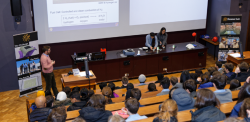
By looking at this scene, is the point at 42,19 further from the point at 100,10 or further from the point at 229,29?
the point at 229,29

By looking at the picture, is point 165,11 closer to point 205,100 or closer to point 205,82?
point 205,82

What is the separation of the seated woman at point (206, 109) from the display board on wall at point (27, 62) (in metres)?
Answer: 4.78

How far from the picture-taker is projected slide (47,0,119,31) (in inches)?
301

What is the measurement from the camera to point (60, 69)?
876cm

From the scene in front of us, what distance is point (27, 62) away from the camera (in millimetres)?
6652

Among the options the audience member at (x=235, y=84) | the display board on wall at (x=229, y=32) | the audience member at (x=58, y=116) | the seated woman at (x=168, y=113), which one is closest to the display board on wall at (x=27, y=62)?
the audience member at (x=58, y=116)

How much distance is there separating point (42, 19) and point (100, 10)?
71.3 inches

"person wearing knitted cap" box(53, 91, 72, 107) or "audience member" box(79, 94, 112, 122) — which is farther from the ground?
"audience member" box(79, 94, 112, 122)

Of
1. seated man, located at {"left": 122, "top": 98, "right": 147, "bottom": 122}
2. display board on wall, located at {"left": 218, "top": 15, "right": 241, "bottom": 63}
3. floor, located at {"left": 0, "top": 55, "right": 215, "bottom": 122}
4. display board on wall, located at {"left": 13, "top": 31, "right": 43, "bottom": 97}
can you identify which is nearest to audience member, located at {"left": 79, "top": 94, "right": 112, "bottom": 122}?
seated man, located at {"left": 122, "top": 98, "right": 147, "bottom": 122}

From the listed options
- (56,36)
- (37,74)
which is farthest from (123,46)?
(37,74)

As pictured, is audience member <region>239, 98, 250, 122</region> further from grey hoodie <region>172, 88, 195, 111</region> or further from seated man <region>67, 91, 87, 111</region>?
seated man <region>67, 91, 87, 111</region>

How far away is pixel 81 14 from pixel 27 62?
230cm

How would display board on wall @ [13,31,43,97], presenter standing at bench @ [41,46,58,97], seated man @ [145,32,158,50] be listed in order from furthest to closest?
seated man @ [145,32,158,50], display board on wall @ [13,31,43,97], presenter standing at bench @ [41,46,58,97]

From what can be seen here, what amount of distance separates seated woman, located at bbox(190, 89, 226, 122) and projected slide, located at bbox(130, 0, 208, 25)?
5788 millimetres
